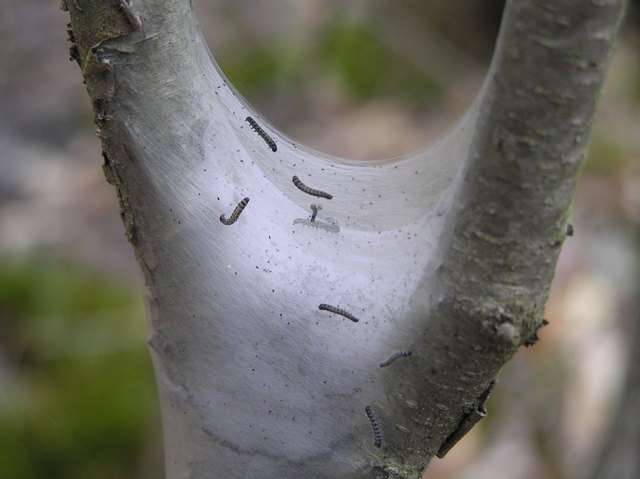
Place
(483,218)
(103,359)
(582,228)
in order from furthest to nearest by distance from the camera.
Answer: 1. (582,228)
2. (103,359)
3. (483,218)

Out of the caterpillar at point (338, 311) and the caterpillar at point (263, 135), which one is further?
the caterpillar at point (263, 135)

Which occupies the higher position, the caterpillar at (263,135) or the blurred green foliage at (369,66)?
the blurred green foliage at (369,66)

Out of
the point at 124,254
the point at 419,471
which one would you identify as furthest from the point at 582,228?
the point at 419,471

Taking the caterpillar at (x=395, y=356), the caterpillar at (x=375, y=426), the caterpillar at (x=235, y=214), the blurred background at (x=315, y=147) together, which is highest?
the blurred background at (x=315, y=147)

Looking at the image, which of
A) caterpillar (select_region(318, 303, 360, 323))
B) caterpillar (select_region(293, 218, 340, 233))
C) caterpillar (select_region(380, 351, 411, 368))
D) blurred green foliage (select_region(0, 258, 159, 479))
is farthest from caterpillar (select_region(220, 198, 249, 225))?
blurred green foliage (select_region(0, 258, 159, 479))

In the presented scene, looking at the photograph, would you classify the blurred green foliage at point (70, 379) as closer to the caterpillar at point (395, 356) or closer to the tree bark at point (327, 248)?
the tree bark at point (327, 248)

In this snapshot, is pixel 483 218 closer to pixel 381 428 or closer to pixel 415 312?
pixel 415 312

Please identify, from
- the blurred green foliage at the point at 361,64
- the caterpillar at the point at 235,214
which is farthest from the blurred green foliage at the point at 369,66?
the caterpillar at the point at 235,214

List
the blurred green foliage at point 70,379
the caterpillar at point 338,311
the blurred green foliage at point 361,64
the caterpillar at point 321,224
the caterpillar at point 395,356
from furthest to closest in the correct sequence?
the blurred green foliage at point 361,64, the blurred green foliage at point 70,379, the caterpillar at point 321,224, the caterpillar at point 338,311, the caterpillar at point 395,356
